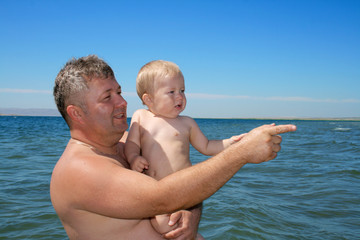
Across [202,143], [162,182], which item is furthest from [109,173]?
[202,143]

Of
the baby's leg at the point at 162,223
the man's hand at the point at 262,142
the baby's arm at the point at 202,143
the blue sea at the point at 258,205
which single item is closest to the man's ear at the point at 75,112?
the baby's leg at the point at 162,223

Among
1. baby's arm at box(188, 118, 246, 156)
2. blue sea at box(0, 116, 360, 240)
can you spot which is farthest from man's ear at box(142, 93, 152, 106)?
blue sea at box(0, 116, 360, 240)

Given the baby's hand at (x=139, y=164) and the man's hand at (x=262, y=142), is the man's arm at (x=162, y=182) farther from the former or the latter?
the baby's hand at (x=139, y=164)

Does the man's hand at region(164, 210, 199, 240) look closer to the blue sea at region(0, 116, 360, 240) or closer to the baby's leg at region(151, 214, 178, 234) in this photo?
the baby's leg at region(151, 214, 178, 234)

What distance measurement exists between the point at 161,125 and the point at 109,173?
3.18ft

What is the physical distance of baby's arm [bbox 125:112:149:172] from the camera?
2328mm

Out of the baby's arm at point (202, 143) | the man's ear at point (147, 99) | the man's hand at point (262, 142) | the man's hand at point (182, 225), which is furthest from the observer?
the baby's arm at point (202, 143)

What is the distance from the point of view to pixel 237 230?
4570mm

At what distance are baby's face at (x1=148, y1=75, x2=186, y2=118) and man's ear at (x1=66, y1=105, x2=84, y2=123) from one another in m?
0.70

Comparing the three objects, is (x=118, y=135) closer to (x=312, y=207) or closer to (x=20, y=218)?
(x=20, y=218)

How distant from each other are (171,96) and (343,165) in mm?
8172

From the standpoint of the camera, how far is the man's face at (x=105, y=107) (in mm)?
2172

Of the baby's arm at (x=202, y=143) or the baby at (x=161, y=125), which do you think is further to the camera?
the baby's arm at (x=202, y=143)

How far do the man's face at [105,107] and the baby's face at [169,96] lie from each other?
447 mm
